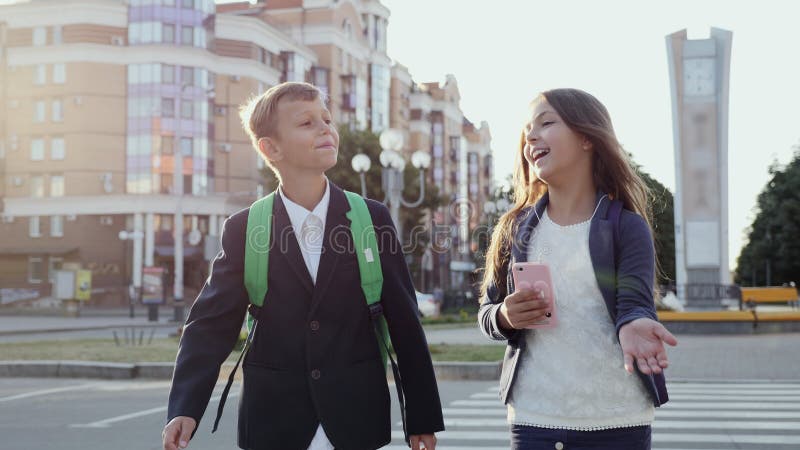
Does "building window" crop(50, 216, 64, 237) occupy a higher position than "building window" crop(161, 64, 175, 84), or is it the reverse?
"building window" crop(161, 64, 175, 84)

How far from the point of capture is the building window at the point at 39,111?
194ft

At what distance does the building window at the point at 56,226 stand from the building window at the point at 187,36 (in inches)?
468

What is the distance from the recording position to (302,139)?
3834mm

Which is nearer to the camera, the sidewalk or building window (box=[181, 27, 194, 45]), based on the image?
the sidewalk

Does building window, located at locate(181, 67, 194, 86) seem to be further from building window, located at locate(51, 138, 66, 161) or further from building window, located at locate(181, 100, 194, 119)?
building window, located at locate(51, 138, 66, 161)

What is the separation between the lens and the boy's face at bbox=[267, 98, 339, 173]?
151 inches

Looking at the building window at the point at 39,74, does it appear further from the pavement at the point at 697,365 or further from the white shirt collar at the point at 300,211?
the white shirt collar at the point at 300,211

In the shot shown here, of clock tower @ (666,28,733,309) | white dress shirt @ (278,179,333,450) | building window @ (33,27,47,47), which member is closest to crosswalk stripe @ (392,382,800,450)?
white dress shirt @ (278,179,333,450)

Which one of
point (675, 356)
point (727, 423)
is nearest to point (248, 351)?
point (727, 423)

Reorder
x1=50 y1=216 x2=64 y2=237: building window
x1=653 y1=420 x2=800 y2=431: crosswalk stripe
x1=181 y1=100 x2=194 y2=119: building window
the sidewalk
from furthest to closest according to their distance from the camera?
1. x1=50 y1=216 x2=64 y2=237: building window
2. x1=181 y1=100 x2=194 y2=119: building window
3. the sidewalk
4. x1=653 y1=420 x2=800 y2=431: crosswalk stripe

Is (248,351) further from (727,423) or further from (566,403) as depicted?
(727,423)

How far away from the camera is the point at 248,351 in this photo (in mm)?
3695

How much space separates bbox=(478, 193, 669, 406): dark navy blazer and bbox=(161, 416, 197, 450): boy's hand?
1.07 metres

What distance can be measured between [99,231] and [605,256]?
188ft
